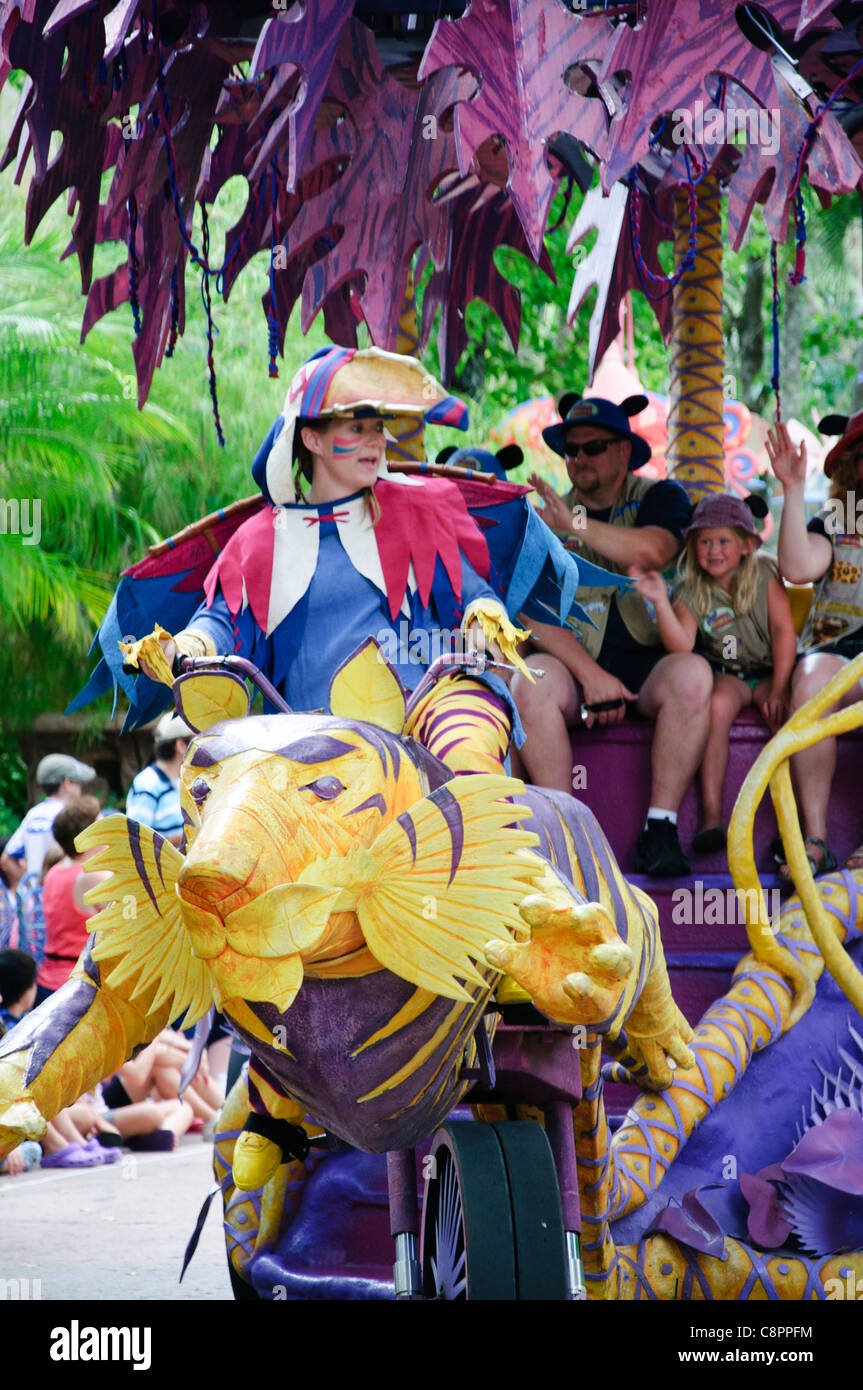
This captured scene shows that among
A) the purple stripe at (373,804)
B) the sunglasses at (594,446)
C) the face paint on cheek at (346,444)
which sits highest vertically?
the sunglasses at (594,446)

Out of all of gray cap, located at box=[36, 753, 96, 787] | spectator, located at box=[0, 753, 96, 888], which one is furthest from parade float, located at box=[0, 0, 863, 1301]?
gray cap, located at box=[36, 753, 96, 787]

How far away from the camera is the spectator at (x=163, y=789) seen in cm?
621

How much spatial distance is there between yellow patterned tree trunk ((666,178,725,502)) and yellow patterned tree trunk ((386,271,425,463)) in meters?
0.86

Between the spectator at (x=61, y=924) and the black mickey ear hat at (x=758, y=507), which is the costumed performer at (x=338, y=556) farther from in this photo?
the spectator at (x=61, y=924)

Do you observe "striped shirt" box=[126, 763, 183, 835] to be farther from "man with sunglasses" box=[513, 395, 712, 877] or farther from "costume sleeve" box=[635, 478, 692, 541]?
"costume sleeve" box=[635, 478, 692, 541]

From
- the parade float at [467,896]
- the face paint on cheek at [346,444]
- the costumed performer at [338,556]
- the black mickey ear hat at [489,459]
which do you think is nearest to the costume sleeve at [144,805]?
the black mickey ear hat at [489,459]

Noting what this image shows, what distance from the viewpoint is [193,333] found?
40.3 ft

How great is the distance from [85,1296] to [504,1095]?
6.60 feet

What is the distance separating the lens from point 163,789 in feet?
20.7

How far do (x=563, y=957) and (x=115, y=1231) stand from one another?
359 cm

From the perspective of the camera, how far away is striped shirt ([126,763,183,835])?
6.21 metres

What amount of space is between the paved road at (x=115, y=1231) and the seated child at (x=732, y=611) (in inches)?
84.6
